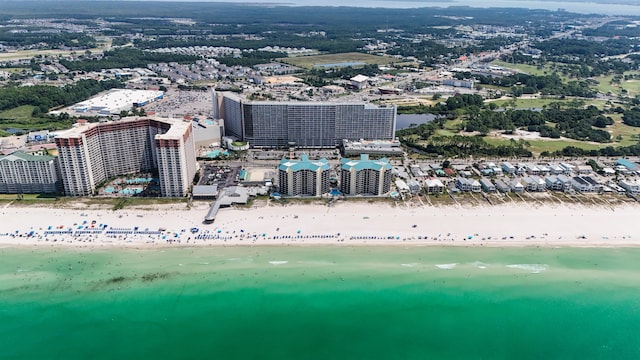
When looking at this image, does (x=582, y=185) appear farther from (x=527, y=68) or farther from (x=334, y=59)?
(x=334, y=59)

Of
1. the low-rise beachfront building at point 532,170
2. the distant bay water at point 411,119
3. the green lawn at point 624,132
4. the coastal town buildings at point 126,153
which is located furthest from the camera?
the distant bay water at point 411,119

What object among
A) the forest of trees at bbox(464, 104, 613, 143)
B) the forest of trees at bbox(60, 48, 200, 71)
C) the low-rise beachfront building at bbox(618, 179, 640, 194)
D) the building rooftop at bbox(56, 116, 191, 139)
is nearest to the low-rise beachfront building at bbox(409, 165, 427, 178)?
the forest of trees at bbox(464, 104, 613, 143)

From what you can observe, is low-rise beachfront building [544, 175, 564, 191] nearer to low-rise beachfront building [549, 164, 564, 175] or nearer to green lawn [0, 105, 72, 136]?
low-rise beachfront building [549, 164, 564, 175]

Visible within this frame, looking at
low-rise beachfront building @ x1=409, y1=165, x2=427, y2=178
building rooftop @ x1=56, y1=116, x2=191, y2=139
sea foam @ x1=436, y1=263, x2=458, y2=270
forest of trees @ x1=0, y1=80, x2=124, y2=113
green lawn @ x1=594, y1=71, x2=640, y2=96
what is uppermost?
building rooftop @ x1=56, y1=116, x2=191, y2=139

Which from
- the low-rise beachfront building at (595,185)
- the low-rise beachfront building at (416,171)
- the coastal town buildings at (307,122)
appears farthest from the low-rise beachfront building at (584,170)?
the coastal town buildings at (307,122)

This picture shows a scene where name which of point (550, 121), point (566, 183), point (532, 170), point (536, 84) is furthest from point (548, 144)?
point (536, 84)

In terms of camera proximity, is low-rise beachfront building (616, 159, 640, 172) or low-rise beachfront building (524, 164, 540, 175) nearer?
low-rise beachfront building (524, 164, 540, 175)

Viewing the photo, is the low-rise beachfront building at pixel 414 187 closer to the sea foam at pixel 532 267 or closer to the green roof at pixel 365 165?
the green roof at pixel 365 165
